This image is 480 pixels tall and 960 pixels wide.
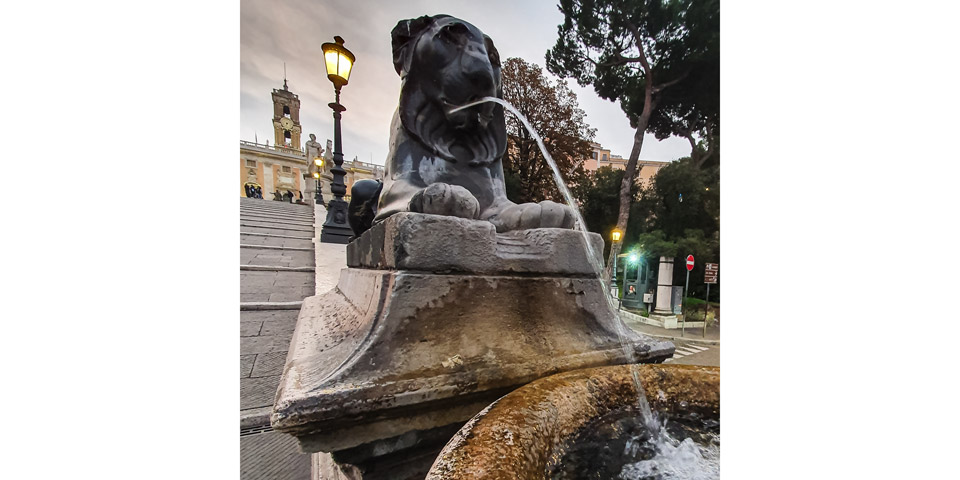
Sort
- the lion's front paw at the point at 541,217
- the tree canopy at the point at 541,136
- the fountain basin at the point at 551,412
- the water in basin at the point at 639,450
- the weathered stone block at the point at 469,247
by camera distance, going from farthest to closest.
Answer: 1. the tree canopy at the point at 541,136
2. the lion's front paw at the point at 541,217
3. the weathered stone block at the point at 469,247
4. the water in basin at the point at 639,450
5. the fountain basin at the point at 551,412

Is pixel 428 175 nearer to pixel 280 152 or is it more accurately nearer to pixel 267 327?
pixel 280 152

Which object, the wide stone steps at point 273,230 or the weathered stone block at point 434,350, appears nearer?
the weathered stone block at point 434,350

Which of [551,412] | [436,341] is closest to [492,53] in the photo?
[436,341]

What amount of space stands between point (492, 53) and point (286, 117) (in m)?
1.17

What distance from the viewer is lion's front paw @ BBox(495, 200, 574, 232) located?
1077 mm

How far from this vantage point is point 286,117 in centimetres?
176

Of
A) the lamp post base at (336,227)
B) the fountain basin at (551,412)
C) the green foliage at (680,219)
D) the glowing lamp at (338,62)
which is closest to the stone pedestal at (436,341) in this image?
the fountain basin at (551,412)

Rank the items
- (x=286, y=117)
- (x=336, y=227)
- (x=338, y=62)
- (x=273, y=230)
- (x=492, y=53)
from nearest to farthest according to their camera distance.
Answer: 1. (x=492, y=53)
2. (x=286, y=117)
3. (x=338, y=62)
4. (x=336, y=227)
5. (x=273, y=230)

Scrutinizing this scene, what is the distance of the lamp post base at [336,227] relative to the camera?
521 centimetres

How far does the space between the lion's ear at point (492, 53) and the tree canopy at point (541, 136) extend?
4.45 m

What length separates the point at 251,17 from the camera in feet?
4.41

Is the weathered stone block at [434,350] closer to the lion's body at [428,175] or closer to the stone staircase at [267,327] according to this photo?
the lion's body at [428,175]

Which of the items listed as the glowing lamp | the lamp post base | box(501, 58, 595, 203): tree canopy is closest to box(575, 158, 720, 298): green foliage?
the glowing lamp

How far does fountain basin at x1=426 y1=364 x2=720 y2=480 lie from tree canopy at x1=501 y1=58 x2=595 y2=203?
17.3ft
